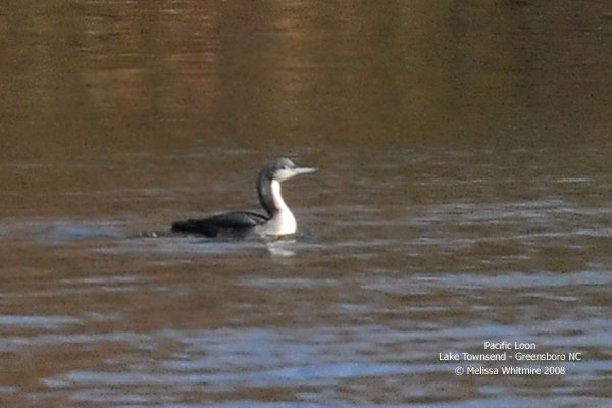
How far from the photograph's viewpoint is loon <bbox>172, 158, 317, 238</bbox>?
15695 mm

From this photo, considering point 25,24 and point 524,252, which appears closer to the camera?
point 524,252

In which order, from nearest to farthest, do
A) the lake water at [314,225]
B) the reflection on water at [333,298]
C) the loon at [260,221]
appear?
the reflection on water at [333,298], the lake water at [314,225], the loon at [260,221]

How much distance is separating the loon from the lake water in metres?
0.12

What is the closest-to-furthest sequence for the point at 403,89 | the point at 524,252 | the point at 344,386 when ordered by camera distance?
the point at 344,386 → the point at 524,252 → the point at 403,89

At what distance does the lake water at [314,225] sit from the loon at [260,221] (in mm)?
119

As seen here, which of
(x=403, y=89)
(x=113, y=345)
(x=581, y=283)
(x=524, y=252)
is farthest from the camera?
(x=403, y=89)

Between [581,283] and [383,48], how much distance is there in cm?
1766

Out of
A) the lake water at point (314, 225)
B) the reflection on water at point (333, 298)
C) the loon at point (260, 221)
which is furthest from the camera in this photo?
the loon at point (260, 221)

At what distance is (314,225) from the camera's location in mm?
16422

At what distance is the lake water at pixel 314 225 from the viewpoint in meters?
11.4

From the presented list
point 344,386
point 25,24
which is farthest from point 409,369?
Answer: point 25,24

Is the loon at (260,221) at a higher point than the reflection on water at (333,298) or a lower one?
higher

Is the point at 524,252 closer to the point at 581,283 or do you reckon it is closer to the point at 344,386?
the point at 581,283

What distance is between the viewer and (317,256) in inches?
595
